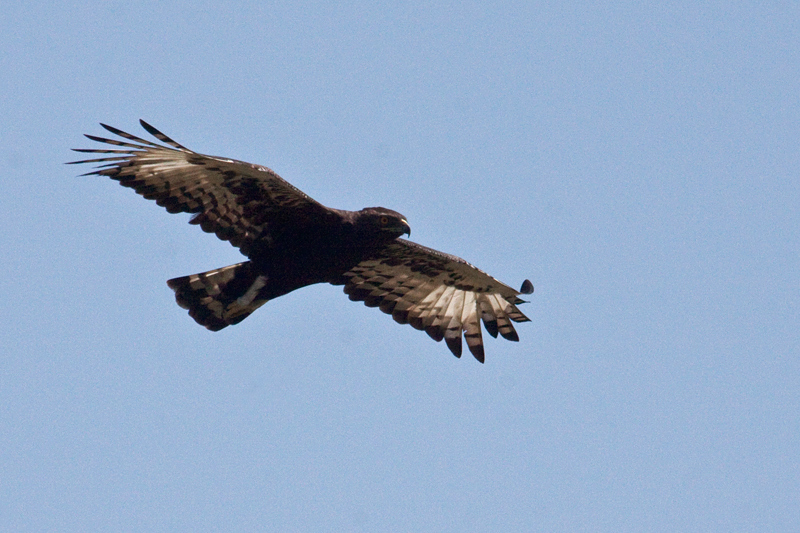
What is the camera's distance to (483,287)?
14828mm

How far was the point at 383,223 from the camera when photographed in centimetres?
1320

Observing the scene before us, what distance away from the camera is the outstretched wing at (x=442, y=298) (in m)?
14.6

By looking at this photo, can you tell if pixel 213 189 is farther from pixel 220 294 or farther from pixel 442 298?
pixel 442 298

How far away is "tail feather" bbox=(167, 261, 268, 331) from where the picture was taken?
13.5 meters

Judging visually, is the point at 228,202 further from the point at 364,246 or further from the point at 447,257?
the point at 447,257

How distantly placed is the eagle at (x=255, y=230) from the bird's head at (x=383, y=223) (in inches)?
0.4

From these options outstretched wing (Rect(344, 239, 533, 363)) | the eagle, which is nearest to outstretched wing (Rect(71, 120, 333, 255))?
the eagle

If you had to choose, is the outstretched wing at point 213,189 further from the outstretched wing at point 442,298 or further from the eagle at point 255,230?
the outstretched wing at point 442,298

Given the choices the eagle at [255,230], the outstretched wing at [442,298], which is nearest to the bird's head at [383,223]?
the eagle at [255,230]

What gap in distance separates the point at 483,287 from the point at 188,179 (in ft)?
13.0

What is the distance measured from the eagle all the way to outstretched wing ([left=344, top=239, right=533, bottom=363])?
64mm

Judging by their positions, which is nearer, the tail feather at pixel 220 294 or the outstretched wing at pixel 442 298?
the tail feather at pixel 220 294

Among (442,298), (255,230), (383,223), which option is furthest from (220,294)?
(442,298)

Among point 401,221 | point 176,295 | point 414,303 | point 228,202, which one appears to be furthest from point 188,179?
point 414,303
